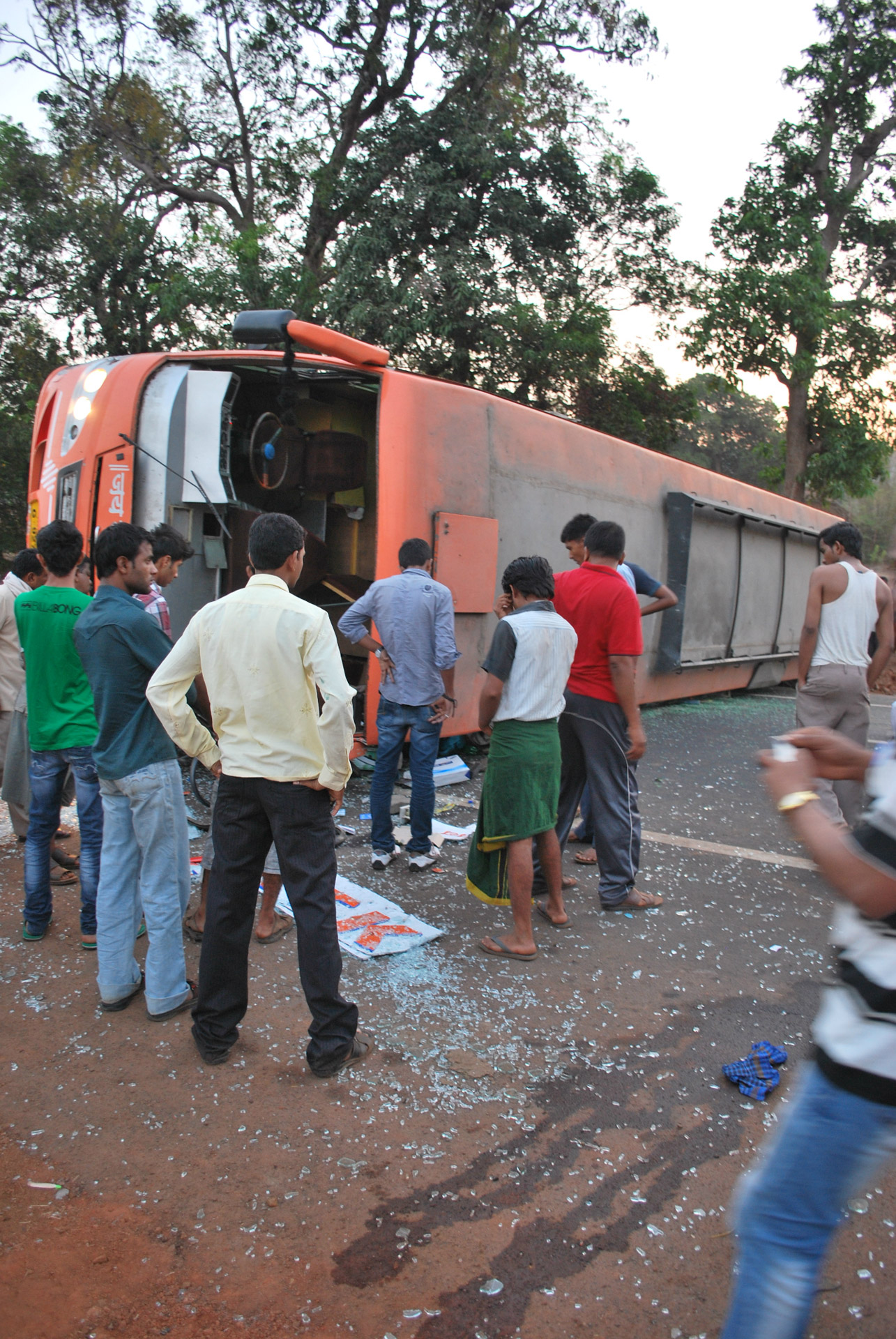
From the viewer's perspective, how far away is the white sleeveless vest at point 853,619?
4.91 m

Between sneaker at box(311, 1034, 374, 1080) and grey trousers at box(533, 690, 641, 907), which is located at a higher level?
grey trousers at box(533, 690, 641, 907)

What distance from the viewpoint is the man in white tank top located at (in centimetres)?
491

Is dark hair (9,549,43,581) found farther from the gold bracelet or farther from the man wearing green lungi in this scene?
the gold bracelet

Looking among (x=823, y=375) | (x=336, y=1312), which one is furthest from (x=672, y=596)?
(x=823, y=375)

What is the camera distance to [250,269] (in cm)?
1511

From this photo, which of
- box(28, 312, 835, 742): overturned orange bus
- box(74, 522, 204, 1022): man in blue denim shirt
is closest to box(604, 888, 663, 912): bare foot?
box(74, 522, 204, 1022): man in blue denim shirt

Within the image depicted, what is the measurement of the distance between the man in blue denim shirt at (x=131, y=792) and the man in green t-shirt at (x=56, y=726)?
612mm

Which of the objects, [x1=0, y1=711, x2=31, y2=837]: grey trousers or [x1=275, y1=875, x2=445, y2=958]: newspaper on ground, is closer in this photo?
[x1=275, y1=875, x2=445, y2=958]: newspaper on ground

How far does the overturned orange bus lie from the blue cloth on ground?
3675mm

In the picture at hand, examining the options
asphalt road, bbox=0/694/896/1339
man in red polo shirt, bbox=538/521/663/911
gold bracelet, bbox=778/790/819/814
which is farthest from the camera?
man in red polo shirt, bbox=538/521/663/911

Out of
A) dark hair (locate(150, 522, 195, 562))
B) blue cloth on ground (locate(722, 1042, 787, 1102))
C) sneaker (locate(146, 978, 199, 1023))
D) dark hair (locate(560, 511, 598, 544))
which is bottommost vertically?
sneaker (locate(146, 978, 199, 1023))

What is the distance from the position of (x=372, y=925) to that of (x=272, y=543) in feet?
6.57

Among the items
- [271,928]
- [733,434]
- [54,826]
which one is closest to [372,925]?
[271,928]

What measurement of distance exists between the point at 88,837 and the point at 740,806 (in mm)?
4630
